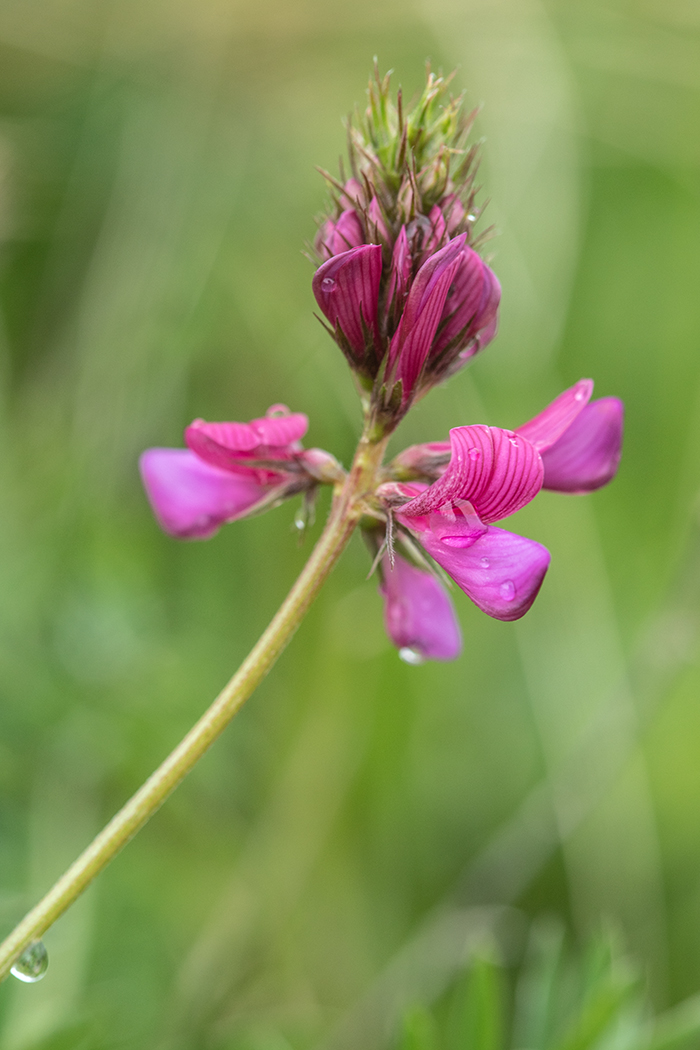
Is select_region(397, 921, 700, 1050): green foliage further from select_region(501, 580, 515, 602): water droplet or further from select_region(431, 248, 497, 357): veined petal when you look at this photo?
select_region(431, 248, 497, 357): veined petal

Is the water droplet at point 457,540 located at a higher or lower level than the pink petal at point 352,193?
lower

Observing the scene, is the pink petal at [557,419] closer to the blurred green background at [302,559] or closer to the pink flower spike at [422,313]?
the pink flower spike at [422,313]

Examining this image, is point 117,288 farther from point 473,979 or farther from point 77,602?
point 473,979

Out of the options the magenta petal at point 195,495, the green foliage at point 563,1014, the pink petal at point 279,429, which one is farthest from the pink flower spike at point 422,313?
the green foliage at point 563,1014

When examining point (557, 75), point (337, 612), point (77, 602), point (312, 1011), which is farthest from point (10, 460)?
point (557, 75)

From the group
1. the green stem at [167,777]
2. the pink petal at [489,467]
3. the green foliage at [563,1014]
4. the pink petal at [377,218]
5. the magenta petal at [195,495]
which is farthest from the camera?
the green foliage at [563,1014]

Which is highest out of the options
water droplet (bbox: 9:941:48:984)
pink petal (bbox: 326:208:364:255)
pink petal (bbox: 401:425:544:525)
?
pink petal (bbox: 326:208:364:255)

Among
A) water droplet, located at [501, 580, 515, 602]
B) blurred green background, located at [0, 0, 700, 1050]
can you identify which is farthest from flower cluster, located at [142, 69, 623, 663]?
blurred green background, located at [0, 0, 700, 1050]
